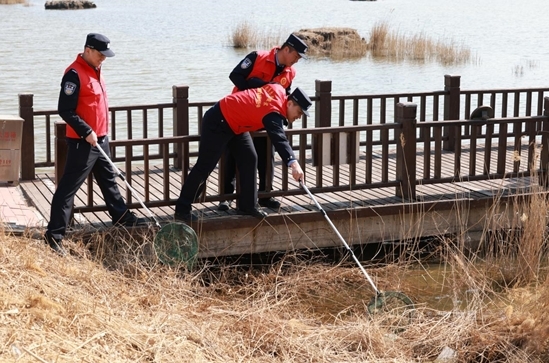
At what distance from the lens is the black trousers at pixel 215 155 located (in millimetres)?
8422

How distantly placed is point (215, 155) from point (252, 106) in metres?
0.56

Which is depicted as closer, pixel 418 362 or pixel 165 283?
pixel 418 362

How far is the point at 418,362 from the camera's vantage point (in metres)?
6.42

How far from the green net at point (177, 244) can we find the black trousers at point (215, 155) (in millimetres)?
493

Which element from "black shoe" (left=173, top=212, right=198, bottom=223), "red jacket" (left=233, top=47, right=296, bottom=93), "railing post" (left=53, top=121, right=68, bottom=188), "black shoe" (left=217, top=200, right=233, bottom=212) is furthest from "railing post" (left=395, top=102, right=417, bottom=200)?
"railing post" (left=53, top=121, right=68, bottom=188)

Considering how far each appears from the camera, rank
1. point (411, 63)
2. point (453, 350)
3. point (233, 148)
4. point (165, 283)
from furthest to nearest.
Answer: point (411, 63) → point (233, 148) → point (165, 283) → point (453, 350)

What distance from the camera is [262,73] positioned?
8844mm

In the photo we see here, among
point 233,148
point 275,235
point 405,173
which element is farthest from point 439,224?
point 233,148

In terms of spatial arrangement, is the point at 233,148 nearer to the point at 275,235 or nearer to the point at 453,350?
the point at 275,235

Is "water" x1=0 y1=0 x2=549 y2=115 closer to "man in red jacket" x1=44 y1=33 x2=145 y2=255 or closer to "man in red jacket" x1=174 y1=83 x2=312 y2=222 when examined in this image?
"man in red jacket" x1=174 y1=83 x2=312 y2=222

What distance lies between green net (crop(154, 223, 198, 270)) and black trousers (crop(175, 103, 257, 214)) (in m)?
A: 0.49

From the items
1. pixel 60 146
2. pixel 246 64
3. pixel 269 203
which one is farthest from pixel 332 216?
pixel 60 146

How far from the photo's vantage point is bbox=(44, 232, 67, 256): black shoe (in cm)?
777

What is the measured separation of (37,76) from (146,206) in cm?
1712
